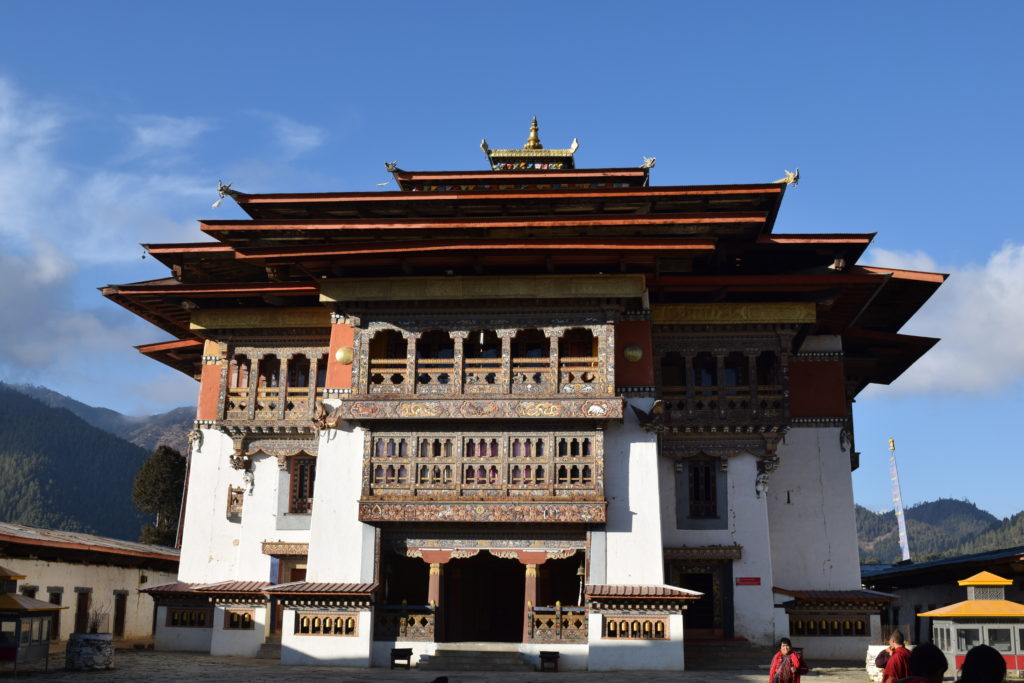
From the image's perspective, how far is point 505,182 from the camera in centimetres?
2977

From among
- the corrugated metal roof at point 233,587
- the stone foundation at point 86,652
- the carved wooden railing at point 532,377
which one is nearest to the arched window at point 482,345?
the carved wooden railing at point 532,377

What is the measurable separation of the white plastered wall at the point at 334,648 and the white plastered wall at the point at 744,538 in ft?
24.4

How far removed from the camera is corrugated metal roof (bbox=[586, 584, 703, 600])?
72.4 feet

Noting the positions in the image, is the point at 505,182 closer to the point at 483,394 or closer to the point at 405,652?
the point at 483,394

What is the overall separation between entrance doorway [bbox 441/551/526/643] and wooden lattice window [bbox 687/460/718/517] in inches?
183

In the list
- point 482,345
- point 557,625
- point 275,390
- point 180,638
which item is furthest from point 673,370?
point 180,638

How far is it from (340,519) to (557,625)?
521 centimetres

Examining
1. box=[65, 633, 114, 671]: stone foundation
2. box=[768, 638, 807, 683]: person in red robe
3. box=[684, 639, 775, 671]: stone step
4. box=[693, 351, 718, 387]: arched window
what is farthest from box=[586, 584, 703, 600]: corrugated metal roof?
box=[65, 633, 114, 671]: stone foundation

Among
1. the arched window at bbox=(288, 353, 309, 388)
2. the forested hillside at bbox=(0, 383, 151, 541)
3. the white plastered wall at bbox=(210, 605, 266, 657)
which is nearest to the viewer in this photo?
the white plastered wall at bbox=(210, 605, 266, 657)

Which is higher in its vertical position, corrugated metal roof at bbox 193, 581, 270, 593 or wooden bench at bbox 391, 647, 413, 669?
corrugated metal roof at bbox 193, 581, 270, 593

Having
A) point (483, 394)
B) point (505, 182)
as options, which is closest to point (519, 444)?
point (483, 394)

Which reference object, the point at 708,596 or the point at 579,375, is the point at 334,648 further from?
the point at 708,596

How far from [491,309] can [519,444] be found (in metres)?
3.07

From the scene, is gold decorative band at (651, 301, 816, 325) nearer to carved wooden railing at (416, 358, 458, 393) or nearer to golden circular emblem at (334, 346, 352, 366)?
carved wooden railing at (416, 358, 458, 393)
